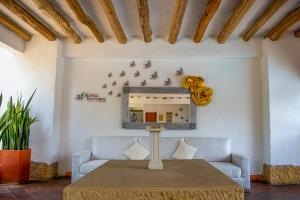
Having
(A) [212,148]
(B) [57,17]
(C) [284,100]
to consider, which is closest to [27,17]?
(B) [57,17]

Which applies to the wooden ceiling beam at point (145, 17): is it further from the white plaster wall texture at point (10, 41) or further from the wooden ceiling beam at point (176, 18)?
the white plaster wall texture at point (10, 41)

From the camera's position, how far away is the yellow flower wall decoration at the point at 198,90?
502cm

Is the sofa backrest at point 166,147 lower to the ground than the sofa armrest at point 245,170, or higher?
higher

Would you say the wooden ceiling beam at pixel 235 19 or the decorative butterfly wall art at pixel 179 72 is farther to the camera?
the decorative butterfly wall art at pixel 179 72

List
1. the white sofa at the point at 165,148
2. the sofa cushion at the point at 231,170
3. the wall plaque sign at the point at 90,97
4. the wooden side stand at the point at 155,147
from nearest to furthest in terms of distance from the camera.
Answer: the wooden side stand at the point at 155,147, the sofa cushion at the point at 231,170, the white sofa at the point at 165,148, the wall plaque sign at the point at 90,97

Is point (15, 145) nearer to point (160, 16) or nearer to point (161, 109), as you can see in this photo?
point (161, 109)

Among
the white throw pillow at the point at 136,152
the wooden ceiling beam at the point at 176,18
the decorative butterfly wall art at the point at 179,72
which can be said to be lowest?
the white throw pillow at the point at 136,152

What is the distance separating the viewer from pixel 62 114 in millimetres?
5129

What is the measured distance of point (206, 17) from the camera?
152 inches

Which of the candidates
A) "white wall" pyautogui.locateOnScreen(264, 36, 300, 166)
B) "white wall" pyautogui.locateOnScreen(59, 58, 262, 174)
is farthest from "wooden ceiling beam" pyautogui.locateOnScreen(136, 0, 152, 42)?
"white wall" pyautogui.locateOnScreen(264, 36, 300, 166)

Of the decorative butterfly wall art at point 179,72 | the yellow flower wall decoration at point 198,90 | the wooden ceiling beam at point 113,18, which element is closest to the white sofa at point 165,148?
the yellow flower wall decoration at point 198,90

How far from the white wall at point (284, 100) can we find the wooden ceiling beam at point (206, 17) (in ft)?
4.37

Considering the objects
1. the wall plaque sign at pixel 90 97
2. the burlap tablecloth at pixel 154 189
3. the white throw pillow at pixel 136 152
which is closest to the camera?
the burlap tablecloth at pixel 154 189

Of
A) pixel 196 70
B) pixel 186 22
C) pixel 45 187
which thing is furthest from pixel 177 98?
pixel 45 187
